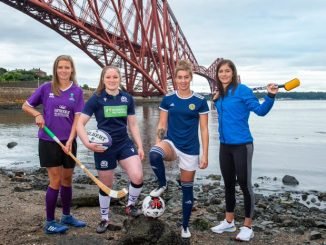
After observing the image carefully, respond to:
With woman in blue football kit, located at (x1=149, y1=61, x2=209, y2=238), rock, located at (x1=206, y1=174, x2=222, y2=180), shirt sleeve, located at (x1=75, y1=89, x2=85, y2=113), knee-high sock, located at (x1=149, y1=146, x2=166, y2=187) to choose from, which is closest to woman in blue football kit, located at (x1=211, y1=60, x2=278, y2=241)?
woman in blue football kit, located at (x1=149, y1=61, x2=209, y2=238)

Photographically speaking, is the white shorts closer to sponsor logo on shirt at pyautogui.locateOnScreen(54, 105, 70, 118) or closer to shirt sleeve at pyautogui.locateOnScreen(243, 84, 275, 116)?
shirt sleeve at pyautogui.locateOnScreen(243, 84, 275, 116)

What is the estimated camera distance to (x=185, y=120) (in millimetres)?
4340

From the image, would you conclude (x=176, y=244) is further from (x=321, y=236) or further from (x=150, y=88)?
(x=150, y=88)

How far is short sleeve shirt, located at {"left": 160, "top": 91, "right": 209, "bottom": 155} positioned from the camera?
434 centimetres

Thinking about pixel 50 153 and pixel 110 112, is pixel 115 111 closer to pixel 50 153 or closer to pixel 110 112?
pixel 110 112

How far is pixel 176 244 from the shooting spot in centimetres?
422

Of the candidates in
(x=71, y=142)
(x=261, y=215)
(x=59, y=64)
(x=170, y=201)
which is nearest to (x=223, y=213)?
(x=261, y=215)

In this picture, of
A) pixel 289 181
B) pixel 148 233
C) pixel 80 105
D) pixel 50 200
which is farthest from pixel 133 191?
pixel 289 181

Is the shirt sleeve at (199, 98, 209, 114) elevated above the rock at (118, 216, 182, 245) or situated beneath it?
elevated above

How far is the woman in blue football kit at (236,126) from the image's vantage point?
181 inches

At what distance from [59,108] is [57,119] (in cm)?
11

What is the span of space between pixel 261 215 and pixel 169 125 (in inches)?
119

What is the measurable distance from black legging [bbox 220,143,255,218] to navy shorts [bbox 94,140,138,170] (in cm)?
101

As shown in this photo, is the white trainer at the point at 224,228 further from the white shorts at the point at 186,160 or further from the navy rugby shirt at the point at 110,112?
the navy rugby shirt at the point at 110,112
